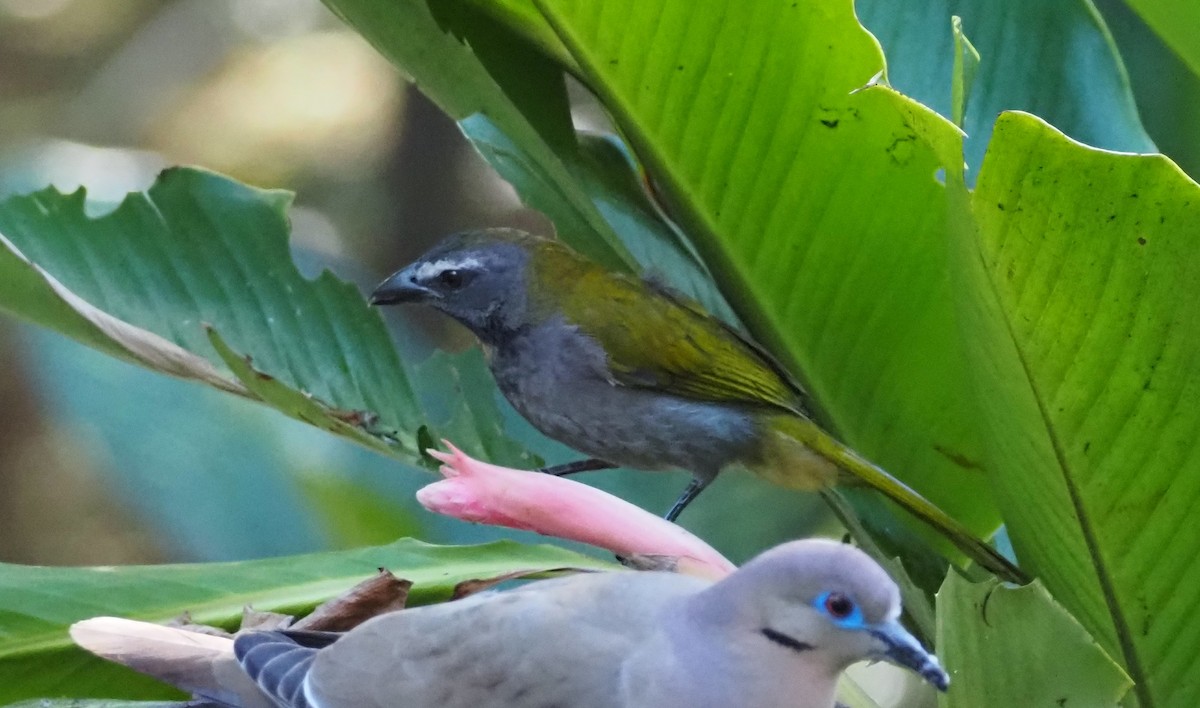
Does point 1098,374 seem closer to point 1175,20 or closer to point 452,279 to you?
point 1175,20

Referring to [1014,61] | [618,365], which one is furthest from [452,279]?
[1014,61]

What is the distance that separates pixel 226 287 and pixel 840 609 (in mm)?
851

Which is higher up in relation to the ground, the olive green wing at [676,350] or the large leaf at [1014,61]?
the large leaf at [1014,61]

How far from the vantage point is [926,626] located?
95 cm

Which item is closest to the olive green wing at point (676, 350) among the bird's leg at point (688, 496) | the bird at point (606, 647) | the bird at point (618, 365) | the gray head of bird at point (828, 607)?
the bird at point (618, 365)

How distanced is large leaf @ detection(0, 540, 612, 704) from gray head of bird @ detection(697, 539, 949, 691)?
32 centimetres

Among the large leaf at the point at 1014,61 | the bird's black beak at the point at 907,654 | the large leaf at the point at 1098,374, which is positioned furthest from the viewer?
the large leaf at the point at 1014,61

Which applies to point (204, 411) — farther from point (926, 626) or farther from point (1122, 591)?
point (1122, 591)

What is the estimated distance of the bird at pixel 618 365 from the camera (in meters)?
1.36

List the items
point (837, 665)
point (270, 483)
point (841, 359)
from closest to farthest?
1. point (837, 665)
2. point (841, 359)
3. point (270, 483)

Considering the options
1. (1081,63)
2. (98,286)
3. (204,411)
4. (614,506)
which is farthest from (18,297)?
(1081,63)

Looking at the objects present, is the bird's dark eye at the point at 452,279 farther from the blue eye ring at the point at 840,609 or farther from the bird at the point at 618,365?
the blue eye ring at the point at 840,609

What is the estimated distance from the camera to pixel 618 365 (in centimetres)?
140

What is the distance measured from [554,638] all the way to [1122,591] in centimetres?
44
